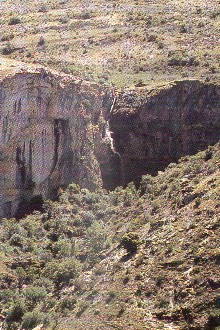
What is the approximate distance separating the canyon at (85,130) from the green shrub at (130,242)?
13549 millimetres

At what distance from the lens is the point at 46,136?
45.9 m

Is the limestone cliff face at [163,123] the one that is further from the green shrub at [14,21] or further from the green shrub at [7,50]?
the green shrub at [14,21]

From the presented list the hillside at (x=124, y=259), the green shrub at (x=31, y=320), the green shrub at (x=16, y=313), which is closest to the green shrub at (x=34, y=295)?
the hillside at (x=124, y=259)

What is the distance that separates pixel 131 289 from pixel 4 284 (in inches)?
352

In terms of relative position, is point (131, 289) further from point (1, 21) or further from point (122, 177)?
point (1, 21)

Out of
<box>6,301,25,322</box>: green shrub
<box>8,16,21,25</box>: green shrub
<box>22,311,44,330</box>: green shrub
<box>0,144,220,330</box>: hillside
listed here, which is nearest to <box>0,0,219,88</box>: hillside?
<box>8,16,21,25</box>: green shrub

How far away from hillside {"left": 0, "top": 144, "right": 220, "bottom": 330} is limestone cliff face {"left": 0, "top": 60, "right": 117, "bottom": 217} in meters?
2.80

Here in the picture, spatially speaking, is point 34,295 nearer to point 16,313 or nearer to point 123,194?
point 16,313

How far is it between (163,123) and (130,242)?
76.6 feet

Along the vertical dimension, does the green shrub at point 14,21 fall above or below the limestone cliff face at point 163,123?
above

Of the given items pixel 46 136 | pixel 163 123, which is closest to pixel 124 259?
pixel 46 136

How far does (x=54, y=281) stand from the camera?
108 ft

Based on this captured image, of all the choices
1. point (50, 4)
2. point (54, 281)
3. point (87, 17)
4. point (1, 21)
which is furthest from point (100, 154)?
point (50, 4)

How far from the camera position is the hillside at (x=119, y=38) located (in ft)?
192
